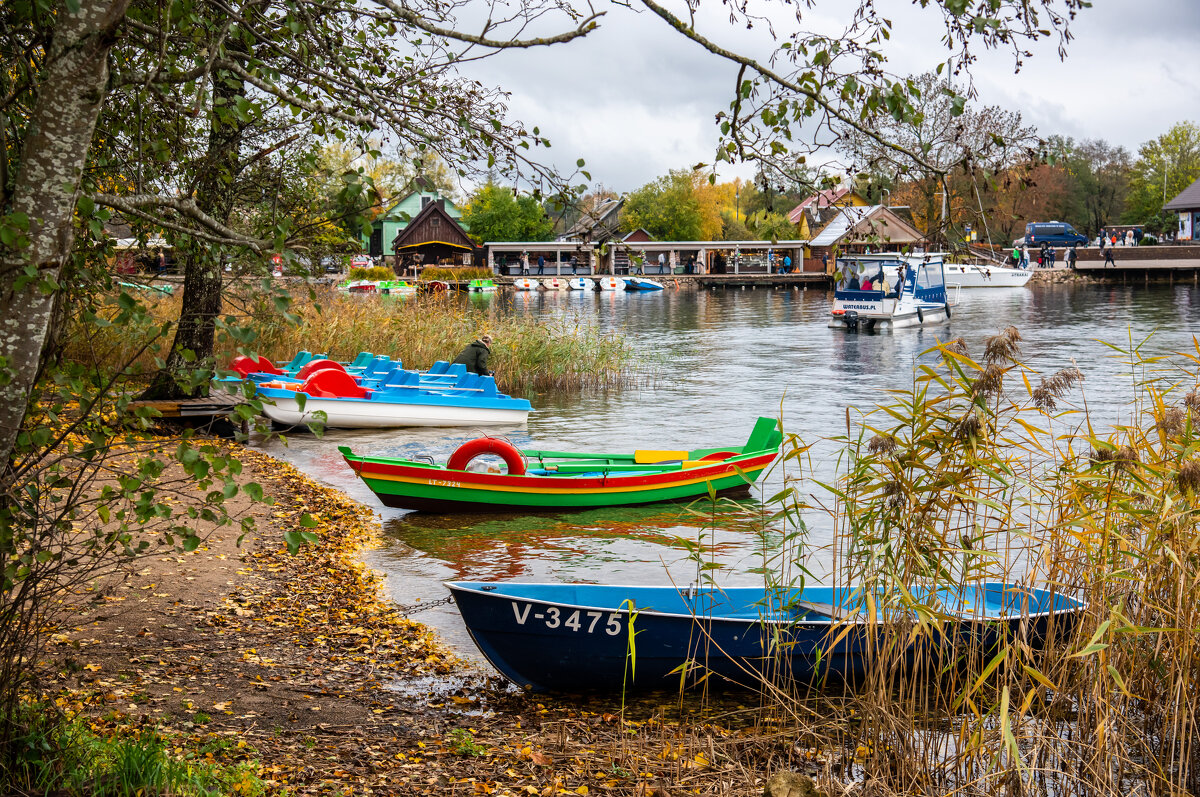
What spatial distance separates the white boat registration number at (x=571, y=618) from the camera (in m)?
6.65

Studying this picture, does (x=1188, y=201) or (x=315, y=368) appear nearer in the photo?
(x=315, y=368)

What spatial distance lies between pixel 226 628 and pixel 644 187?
102m

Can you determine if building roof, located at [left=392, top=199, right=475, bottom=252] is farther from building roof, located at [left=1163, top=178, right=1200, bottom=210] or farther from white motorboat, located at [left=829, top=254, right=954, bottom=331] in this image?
building roof, located at [left=1163, top=178, right=1200, bottom=210]

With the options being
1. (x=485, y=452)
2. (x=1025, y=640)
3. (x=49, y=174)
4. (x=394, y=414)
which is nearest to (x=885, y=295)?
(x=394, y=414)

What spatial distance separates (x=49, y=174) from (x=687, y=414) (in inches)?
724

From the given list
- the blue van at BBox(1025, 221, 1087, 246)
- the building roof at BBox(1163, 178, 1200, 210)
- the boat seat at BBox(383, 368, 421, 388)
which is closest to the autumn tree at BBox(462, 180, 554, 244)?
the blue van at BBox(1025, 221, 1087, 246)

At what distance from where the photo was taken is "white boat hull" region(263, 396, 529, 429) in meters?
17.8

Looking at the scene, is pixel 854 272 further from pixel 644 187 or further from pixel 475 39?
pixel 644 187

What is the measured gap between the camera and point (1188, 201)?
79250 mm

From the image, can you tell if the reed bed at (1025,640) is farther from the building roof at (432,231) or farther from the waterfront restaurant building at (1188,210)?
the waterfront restaurant building at (1188,210)

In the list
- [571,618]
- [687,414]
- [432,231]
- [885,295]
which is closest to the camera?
[571,618]

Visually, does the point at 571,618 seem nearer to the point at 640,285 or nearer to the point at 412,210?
the point at 640,285

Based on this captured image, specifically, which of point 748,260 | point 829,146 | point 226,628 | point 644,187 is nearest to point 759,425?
point 226,628

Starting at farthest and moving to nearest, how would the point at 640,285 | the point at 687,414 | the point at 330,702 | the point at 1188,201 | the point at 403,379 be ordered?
1. the point at 640,285
2. the point at 1188,201
3. the point at 687,414
4. the point at 403,379
5. the point at 330,702
